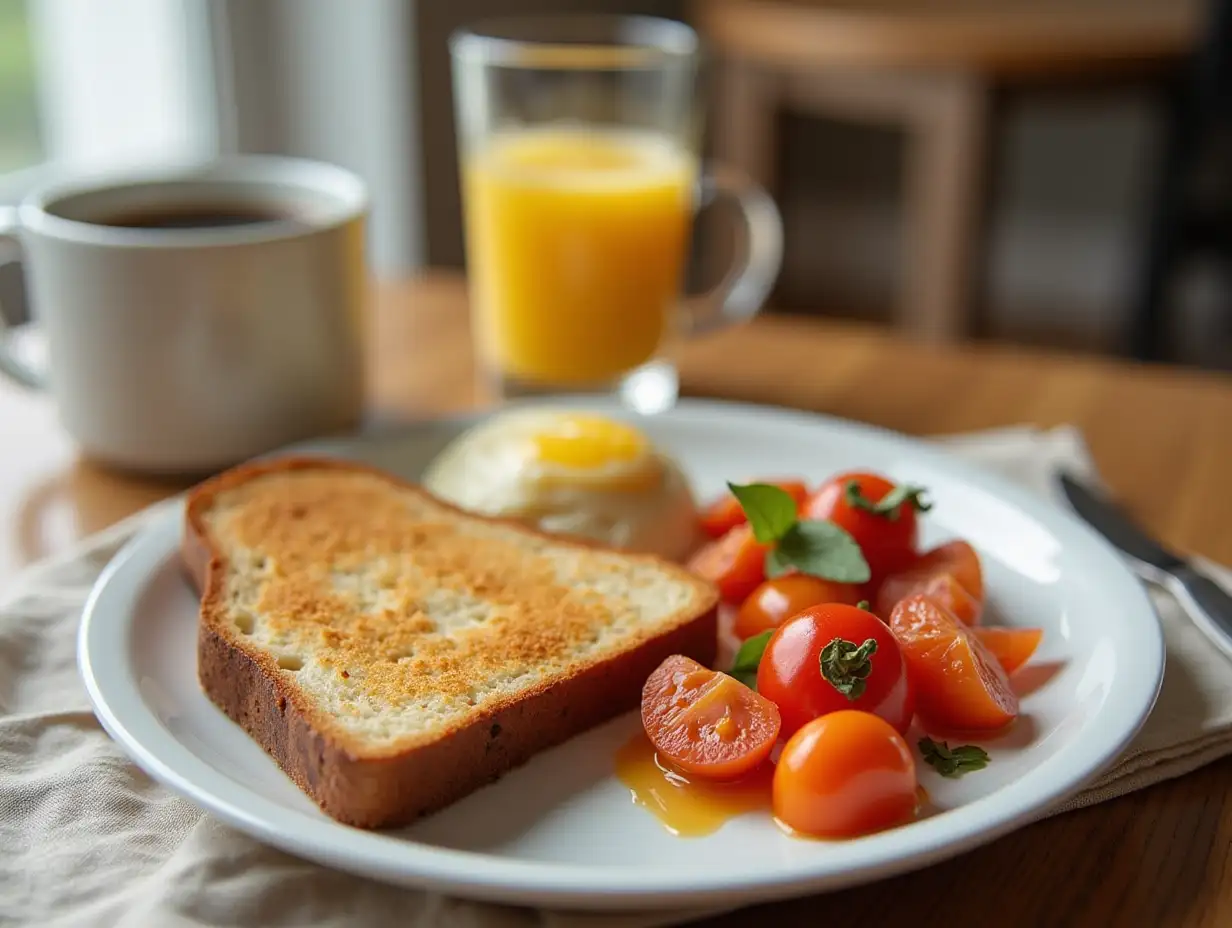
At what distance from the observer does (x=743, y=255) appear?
1.85 m

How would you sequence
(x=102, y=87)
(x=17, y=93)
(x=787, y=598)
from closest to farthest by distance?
1. (x=787, y=598)
2. (x=17, y=93)
3. (x=102, y=87)

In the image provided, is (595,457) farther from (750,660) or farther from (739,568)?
(750,660)

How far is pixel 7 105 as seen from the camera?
98.3 inches

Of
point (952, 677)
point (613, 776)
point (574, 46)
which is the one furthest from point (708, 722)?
point (574, 46)

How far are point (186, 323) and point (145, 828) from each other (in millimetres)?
634

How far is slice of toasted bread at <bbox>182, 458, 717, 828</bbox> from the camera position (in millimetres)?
930

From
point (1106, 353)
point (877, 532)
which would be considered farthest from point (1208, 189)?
point (877, 532)

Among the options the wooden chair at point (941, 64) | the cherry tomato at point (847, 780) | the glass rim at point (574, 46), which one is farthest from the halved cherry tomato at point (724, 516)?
the wooden chair at point (941, 64)

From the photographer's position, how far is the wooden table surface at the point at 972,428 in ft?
2.89

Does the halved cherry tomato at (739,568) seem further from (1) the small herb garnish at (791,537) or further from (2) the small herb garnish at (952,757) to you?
(2) the small herb garnish at (952,757)

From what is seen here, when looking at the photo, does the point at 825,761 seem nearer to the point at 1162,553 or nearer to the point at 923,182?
the point at 1162,553

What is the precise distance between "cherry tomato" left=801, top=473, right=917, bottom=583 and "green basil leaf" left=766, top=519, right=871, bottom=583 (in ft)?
0.10

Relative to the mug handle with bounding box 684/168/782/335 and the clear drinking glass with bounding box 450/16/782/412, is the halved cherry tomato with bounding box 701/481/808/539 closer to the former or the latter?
the clear drinking glass with bounding box 450/16/782/412

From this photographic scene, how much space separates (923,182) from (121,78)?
6.24 ft
